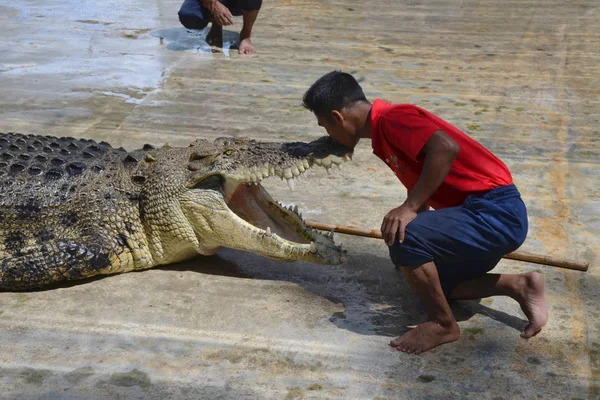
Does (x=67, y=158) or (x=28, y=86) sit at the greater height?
(x=67, y=158)

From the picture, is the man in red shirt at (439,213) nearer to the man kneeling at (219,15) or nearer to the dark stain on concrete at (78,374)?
the dark stain on concrete at (78,374)

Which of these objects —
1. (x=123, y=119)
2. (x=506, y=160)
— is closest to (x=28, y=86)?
(x=123, y=119)

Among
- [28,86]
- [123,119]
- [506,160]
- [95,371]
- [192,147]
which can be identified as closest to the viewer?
[95,371]

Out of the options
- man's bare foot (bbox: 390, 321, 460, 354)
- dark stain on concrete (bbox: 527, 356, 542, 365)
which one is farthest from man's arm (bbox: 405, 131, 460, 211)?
dark stain on concrete (bbox: 527, 356, 542, 365)

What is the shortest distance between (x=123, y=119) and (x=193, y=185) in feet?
7.57

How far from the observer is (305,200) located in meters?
4.12

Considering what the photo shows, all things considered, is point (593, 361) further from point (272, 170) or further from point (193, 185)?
point (193, 185)

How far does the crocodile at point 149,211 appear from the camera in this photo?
3.16m

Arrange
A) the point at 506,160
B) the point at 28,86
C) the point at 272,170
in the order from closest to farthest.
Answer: the point at 272,170 < the point at 506,160 < the point at 28,86

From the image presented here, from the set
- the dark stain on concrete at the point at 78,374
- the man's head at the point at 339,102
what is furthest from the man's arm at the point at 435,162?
the dark stain on concrete at the point at 78,374

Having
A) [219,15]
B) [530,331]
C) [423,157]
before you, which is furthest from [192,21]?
[530,331]

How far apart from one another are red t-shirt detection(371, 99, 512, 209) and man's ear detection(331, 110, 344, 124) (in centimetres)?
14

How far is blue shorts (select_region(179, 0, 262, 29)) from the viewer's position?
24.2 ft

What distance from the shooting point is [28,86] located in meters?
6.11
